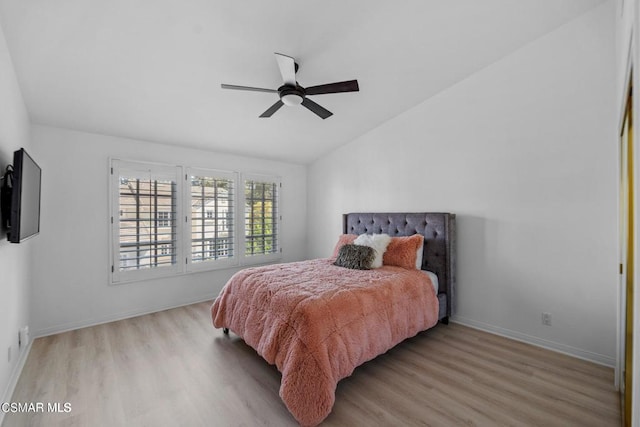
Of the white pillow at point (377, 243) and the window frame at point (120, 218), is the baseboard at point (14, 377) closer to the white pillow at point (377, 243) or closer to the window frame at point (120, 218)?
the window frame at point (120, 218)

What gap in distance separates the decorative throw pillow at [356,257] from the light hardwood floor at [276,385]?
0.89 metres

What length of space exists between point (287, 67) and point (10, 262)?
2.53 m

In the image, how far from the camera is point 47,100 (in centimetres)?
273

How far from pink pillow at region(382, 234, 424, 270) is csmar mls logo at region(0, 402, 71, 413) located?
300 cm

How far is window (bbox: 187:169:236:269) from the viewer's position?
13.6 feet

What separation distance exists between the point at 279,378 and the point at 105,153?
129 inches

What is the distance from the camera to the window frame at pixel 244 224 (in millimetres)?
4652

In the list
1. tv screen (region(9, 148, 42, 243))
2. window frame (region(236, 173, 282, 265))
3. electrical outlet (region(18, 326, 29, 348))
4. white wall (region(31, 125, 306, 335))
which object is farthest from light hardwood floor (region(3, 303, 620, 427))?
window frame (region(236, 173, 282, 265))

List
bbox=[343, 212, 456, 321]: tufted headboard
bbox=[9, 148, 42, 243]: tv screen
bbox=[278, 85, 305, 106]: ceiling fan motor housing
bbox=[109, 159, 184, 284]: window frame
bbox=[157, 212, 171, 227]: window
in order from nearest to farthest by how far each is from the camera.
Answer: bbox=[9, 148, 42, 243]: tv screen < bbox=[278, 85, 305, 106]: ceiling fan motor housing < bbox=[343, 212, 456, 321]: tufted headboard < bbox=[109, 159, 184, 284]: window frame < bbox=[157, 212, 171, 227]: window

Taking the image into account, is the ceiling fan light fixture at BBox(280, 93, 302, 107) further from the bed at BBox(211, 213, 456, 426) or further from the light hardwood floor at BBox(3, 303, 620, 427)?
the light hardwood floor at BBox(3, 303, 620, 427)

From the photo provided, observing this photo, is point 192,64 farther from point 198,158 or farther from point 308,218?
point 308,218

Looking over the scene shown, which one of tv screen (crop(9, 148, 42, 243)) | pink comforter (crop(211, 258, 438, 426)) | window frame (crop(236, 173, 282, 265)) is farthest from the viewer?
window frame (crop(236, 173, 282, 265))

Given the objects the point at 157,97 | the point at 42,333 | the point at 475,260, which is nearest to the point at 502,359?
the point at 475,260

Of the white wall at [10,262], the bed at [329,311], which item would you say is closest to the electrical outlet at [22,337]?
the white wall at [10,262]
